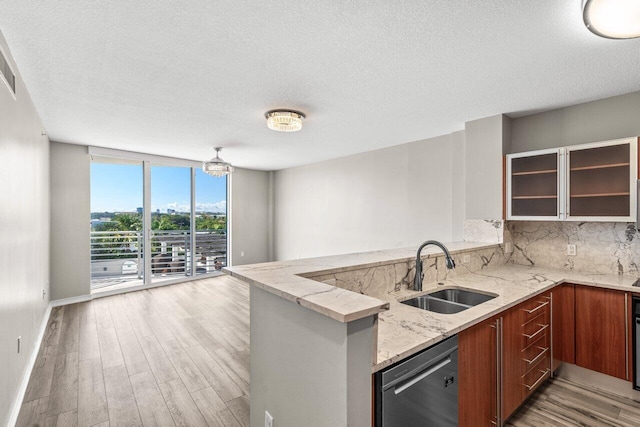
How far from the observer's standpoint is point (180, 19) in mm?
1626

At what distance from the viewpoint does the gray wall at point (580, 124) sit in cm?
259

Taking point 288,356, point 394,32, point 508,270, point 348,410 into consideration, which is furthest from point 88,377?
point 508,270

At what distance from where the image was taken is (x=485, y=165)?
324 cm

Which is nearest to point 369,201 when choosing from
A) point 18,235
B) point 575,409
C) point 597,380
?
point 597,380

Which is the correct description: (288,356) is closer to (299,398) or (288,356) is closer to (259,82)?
(299,398)

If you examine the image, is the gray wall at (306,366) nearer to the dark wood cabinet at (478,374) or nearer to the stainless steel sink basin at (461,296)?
the dark wood cabinet at (478,374)

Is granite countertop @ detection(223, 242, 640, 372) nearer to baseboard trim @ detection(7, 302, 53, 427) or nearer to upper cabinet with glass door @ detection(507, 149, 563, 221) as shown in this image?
upper cabinet with glass door @ detection(507, 149, 563, 221)

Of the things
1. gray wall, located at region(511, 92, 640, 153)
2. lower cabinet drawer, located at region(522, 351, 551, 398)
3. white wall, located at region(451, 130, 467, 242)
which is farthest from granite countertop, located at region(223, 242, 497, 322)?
gray wall, located at region(511, 92, 640, 153)

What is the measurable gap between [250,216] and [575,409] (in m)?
6.39

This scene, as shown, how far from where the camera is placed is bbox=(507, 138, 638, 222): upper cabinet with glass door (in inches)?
92.9

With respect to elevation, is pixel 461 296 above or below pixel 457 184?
below

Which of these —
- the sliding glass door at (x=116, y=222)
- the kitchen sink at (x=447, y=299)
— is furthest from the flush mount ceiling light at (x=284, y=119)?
the sliding glass door at (x=116, y=222)

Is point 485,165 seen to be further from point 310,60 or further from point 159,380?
point 159,380

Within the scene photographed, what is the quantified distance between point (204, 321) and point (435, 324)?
3274 millimetres
